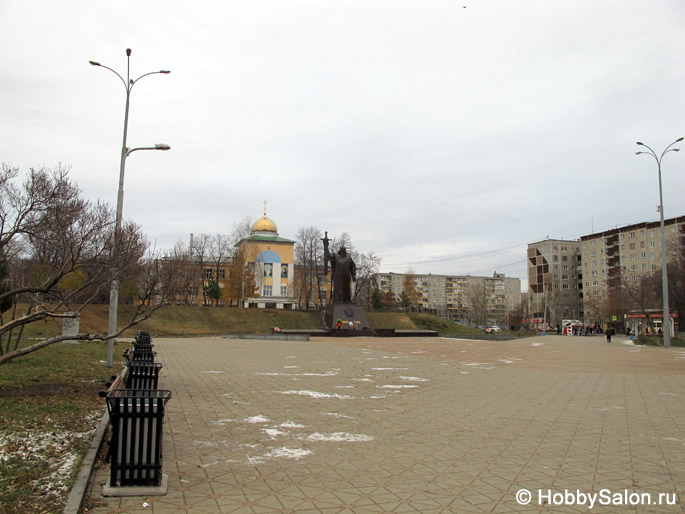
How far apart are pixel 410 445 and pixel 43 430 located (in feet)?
14.9

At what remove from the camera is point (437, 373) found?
14836 mm

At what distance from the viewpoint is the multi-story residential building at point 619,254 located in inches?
3172

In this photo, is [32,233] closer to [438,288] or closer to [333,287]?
[333,287]

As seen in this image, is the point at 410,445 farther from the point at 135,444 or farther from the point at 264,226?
the point at 264,226

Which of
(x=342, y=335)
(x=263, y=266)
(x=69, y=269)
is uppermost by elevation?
(x=263, y=266)

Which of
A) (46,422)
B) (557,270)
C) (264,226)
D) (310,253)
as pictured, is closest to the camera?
(46,422)

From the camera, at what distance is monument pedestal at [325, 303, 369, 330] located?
1596 inches

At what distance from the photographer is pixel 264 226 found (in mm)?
76938

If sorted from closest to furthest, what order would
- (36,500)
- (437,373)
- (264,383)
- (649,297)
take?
(36,500)
(264,383)
(437,373)
(649,297)

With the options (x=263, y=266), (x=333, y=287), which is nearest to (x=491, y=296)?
(x=263, y=266)

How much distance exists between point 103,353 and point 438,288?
119091 mm

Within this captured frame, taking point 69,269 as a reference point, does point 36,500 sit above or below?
below

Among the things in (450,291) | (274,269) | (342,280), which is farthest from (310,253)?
(450,291)

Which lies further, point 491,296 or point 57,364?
point 491,296
